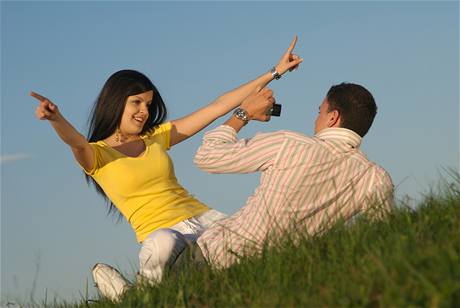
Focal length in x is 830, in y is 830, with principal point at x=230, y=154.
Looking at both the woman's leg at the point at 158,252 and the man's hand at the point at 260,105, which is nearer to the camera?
the man's hand at the point at 260,105

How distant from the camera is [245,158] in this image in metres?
6.34

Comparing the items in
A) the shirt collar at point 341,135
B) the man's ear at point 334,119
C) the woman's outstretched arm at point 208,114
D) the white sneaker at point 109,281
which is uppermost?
the woman's outstretched arm at point 208,114

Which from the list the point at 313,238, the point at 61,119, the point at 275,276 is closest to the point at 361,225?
the point at 313,238

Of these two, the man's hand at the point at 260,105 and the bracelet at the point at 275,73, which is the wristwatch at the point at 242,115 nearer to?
Result: the man's hand at the point at 260,105

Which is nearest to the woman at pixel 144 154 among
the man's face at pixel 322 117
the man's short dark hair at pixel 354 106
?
the man's face at pixel 322 117

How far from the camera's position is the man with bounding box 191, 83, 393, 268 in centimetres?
633

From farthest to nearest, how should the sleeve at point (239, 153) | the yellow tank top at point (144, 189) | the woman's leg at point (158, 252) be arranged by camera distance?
the yellow tank top at point (144, 189) < the woman's leg at point (158, 252) < the sleeve at point (239, 153)

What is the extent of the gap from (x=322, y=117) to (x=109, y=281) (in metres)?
2.58

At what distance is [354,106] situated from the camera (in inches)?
258

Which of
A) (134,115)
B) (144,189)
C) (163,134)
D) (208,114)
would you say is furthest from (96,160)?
(208,114)

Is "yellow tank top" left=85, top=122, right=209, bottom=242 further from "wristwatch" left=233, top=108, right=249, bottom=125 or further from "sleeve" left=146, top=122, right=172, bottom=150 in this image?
"wristwatch" left=233, top=108, right=249, bottom=125

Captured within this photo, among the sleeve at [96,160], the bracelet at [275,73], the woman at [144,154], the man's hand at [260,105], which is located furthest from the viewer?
the bracelet at [275,73]

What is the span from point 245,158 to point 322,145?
0.60 metres

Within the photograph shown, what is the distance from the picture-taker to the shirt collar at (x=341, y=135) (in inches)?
253
